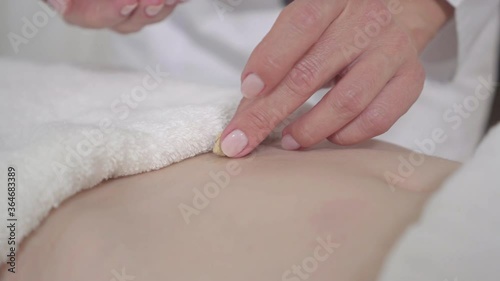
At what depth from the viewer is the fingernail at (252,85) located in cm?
61

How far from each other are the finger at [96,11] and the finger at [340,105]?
0.29 m

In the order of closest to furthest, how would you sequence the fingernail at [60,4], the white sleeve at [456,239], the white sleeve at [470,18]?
the white sleeve at [456,239] → the fingernail at [60,4] → the white sleeve at [470,18]

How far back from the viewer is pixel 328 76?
64 cm

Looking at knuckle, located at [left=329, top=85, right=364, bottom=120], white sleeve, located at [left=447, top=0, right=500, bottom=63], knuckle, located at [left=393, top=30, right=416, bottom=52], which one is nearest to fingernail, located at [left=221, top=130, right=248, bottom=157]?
knuckle, located at [left=329, top=85, right=364, bottom=120]

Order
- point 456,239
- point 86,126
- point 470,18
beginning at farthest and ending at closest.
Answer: point 470,18 < point 86,126 < point 456,239

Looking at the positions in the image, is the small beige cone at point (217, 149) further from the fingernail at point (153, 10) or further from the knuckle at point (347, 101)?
the fingernail at point (153, 10)

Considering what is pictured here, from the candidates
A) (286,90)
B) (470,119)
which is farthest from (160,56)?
(470,119)

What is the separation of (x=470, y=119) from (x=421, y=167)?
41 cm

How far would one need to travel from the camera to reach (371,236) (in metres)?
0.45

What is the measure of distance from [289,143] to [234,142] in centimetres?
7

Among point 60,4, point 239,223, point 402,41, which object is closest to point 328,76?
point 402,41

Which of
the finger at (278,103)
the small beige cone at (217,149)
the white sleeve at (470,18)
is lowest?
the small beige cone at (217,149)

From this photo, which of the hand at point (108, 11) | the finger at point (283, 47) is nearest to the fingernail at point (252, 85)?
the finger at point (283, 47)

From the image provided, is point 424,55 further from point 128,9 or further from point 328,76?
point 128,9
